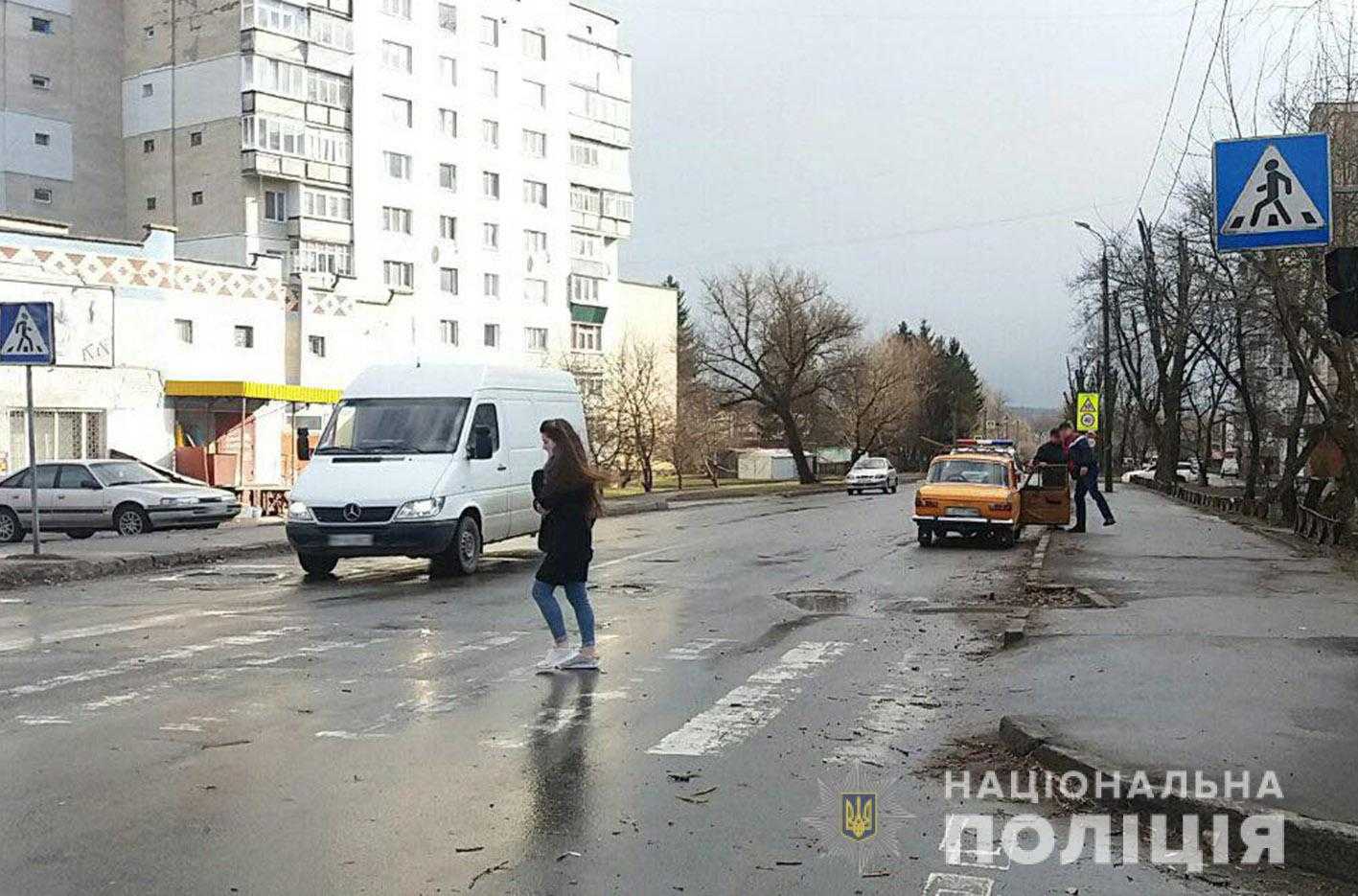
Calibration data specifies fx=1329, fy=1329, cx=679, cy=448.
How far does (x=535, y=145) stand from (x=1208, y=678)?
65709 millimetres

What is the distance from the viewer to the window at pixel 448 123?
215 feet

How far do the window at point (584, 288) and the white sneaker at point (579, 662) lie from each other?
6384cm

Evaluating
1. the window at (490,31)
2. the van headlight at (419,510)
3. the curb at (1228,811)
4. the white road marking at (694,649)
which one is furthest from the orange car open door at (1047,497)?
the window at (490,31)

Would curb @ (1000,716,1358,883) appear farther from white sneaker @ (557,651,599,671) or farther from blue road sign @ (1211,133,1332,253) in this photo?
blue road sign @ (1211,133,1332,253)

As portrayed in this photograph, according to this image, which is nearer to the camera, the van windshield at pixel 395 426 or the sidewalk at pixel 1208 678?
the sidewalk at pixel 1208 678

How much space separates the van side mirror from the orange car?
8060 millimetres

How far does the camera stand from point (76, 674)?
936cm

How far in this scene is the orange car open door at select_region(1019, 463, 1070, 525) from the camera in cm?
2442

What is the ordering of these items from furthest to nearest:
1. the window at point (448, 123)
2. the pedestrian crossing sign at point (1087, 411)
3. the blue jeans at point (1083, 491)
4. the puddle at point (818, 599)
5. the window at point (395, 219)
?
the window at point (448, 123) < the window at point (395, 219) < the pedestrian crossing sign at point (1087, 411) < the blue jeans at point (1083, 491) < the puddle at point (818, 599)

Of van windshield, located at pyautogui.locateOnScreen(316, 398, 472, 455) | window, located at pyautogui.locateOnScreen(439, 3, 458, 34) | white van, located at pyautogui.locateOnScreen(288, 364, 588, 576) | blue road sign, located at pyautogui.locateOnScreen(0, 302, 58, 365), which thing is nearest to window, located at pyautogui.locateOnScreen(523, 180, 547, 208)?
window, located at pyautogui.locateOnScreen(439, 3, 458, 34)

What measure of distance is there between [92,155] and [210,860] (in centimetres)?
6279

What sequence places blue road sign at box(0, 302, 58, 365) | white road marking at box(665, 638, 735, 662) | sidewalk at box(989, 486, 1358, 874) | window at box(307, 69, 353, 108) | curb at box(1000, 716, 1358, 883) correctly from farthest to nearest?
window at box(307, 69, 353, 108)
blue road sign at box(0, 302, 58, 365)
white road marking at box(665, 638, 735, 662)
sidewalk at box(989, 486, 1358, 874)
curb at box(1000, 716, 1358, 883)

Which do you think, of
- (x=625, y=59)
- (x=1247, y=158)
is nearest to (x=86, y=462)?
(x=1247, y=158)

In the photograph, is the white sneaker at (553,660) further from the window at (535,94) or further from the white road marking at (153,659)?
the window at (535,94)
